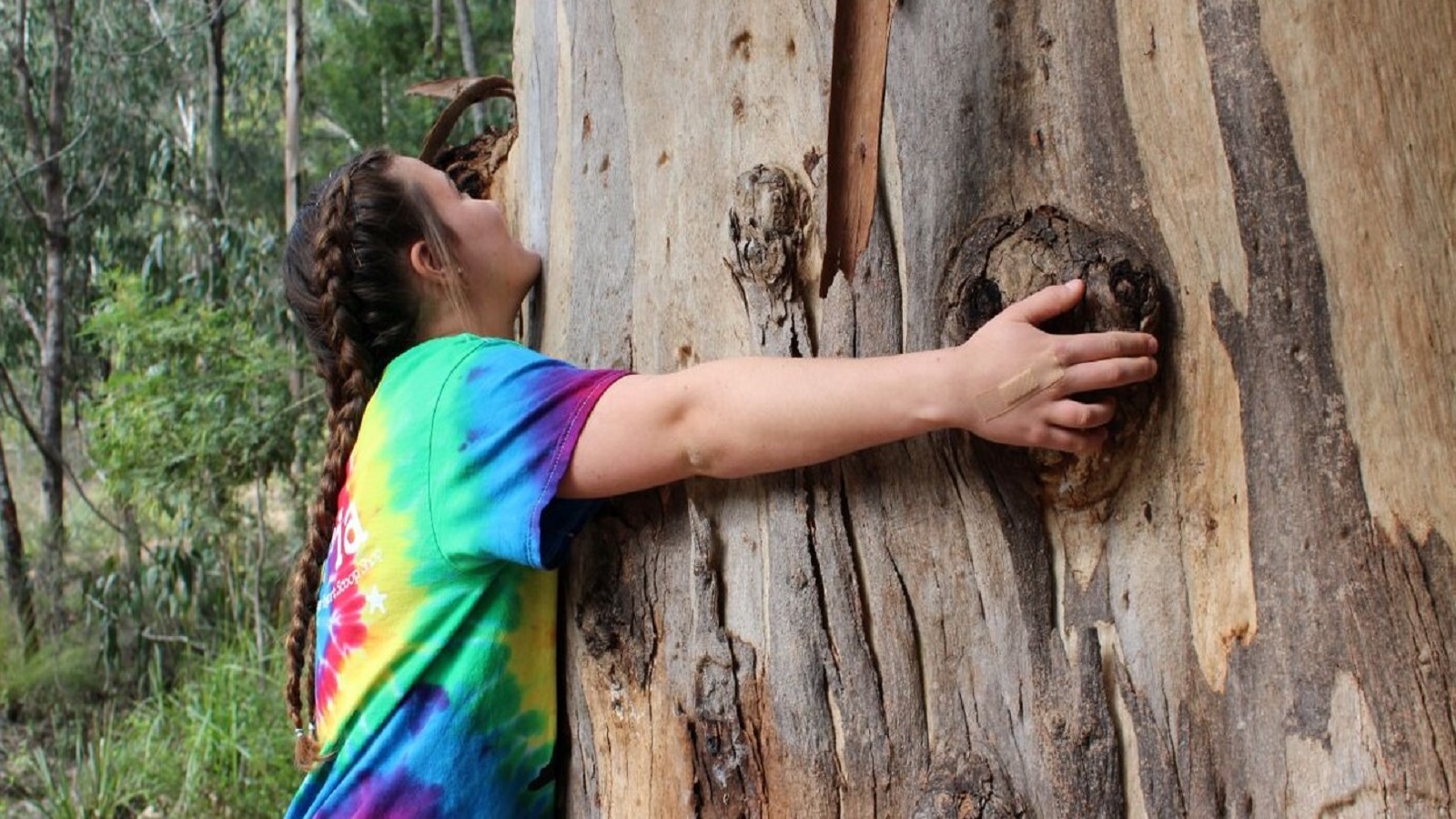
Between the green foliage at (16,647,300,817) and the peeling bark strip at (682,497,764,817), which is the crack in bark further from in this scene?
the green foliage at (16,647,300,817)

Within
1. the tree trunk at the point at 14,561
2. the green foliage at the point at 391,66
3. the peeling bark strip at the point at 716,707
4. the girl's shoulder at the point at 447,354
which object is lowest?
the tree trunk at the point at 14,561

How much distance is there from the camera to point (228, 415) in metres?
5.43

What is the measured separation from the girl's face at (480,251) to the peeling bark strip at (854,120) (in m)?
0.61

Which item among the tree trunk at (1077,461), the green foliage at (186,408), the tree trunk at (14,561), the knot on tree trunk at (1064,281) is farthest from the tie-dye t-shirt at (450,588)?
the tree trunk at (14,561)

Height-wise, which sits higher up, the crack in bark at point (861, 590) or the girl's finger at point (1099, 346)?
the girl's finger at point (1099, 346)

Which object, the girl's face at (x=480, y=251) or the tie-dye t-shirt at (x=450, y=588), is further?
the girl's face at (x=480, y=251)

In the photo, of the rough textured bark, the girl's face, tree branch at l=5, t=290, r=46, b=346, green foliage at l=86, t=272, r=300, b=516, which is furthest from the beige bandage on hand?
tree branch at l=5, t=290, r=46, b=346

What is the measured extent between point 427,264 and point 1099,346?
0.93 metres

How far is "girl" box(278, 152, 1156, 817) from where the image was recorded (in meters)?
1.11

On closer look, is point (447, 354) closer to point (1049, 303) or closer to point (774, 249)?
point (774, 249)

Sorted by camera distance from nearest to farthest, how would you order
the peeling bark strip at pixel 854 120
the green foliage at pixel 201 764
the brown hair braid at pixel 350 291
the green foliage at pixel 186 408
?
the peeling bark strip at pixel 854 120
the brown hair braid at pixel 350 291
the green foliage at pixel 201 764
the green foliage at pixel 186 408

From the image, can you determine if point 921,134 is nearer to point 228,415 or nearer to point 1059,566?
point 1059,566

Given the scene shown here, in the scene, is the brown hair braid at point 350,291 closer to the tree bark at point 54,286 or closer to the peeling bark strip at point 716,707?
the peeling bark strip at point 716,707

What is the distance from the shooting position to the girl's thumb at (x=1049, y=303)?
1079 millimetres
